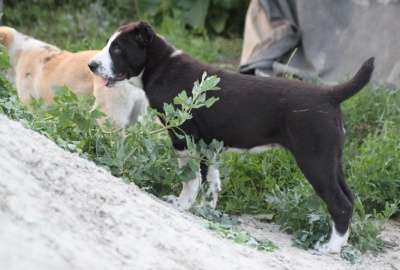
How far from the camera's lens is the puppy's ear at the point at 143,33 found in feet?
20.6

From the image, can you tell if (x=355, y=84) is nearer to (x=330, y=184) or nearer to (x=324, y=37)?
(x=330, y=184)

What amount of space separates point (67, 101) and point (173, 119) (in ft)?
2.48

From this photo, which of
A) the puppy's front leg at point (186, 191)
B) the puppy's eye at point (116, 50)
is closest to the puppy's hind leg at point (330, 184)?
the puppy's front leg at point (186, 191)

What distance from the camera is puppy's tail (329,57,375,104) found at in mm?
5695

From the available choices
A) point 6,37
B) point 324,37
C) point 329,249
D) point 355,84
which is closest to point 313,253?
point 329,249

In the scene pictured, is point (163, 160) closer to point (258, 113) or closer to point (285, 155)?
point (258, 113)

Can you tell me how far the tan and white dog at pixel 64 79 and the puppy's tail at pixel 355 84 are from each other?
144 centimetres

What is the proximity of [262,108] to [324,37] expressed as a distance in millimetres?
4150

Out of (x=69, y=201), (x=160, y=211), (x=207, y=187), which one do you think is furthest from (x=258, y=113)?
(x=69, y=201)

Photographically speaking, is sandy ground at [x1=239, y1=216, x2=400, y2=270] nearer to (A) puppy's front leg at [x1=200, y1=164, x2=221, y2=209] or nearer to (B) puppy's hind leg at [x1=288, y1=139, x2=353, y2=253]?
(B) puppy's hind leg at [x1=288, y1=139, x2=353, y2=253]

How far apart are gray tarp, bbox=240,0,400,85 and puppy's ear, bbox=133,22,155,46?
3.43 m

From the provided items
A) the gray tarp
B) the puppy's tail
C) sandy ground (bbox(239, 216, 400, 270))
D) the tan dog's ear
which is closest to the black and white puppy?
the puppy's tail

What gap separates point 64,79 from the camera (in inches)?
292

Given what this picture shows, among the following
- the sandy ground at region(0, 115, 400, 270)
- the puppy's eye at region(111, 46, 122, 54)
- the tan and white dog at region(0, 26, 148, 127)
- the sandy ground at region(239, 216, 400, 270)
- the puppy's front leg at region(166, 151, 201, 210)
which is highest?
the puppy's eye at region(111, 46, 122, 54)
